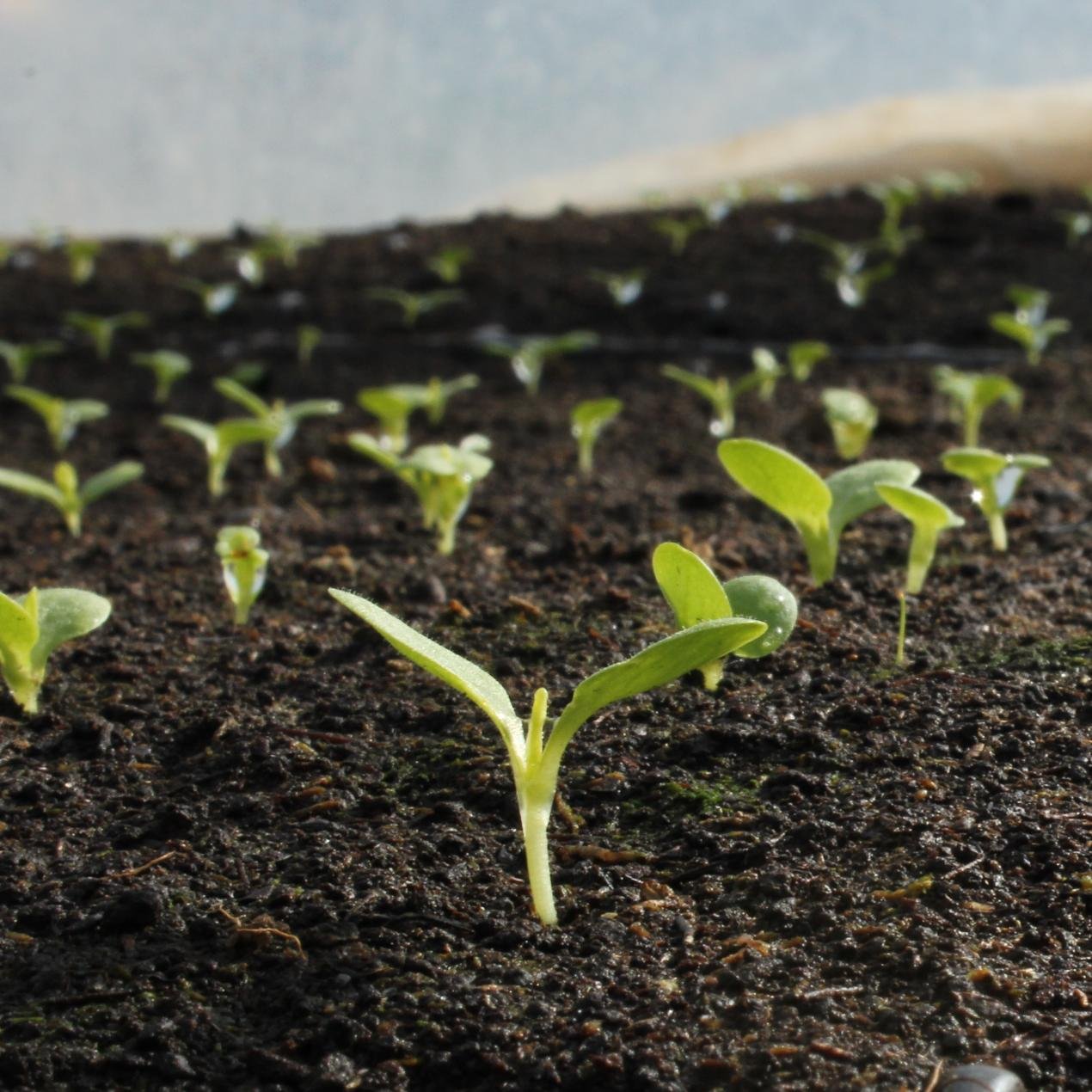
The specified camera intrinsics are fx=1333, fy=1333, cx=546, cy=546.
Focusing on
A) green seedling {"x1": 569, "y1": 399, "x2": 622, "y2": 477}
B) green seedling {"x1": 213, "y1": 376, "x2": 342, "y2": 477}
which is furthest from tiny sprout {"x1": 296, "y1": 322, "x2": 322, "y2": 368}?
green seedling {"x1": 569, "y1": 399, "x2": 622, "y2": 477}

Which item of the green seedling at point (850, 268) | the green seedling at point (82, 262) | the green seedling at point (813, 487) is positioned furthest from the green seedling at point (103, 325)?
the green seedling at point (813, 487)

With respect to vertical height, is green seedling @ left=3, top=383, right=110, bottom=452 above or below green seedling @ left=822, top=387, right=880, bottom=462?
above

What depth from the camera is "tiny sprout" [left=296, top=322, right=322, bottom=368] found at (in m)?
3.48

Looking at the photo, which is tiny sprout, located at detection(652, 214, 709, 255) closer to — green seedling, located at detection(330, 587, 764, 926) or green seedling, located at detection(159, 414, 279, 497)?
green seedling, located at detection(159, 414, 279, 497)

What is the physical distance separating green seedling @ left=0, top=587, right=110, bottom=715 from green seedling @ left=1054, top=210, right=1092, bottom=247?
134 inches

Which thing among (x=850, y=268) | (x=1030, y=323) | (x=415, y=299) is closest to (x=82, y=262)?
(x=415, y=299)

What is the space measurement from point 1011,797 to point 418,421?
2.07 metres

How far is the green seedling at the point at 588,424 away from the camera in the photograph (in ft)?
7.27

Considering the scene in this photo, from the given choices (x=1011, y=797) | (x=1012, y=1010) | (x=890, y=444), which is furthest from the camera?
(x=890, y=444)

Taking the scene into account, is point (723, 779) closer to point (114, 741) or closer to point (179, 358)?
point (114, 741)

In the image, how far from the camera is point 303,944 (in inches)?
39.8

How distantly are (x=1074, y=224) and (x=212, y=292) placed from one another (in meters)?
2.52

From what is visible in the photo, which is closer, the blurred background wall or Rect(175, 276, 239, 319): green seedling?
Rect(175, 276, 239, 319): green seedling

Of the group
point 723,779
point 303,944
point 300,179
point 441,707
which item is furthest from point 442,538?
point 300,179
